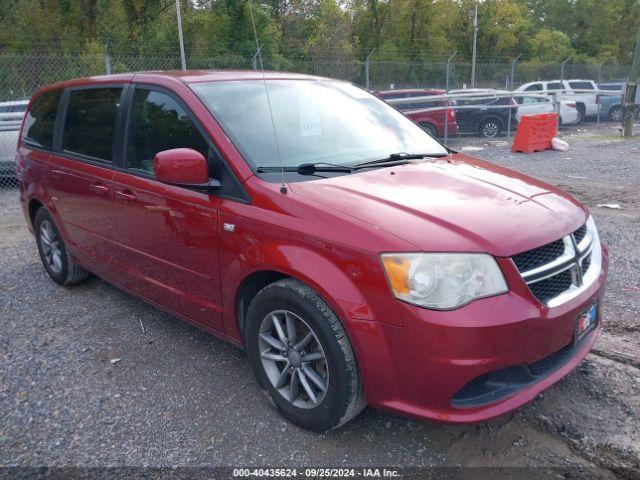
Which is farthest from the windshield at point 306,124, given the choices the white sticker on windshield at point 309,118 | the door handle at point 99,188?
the door handle at point 99,188

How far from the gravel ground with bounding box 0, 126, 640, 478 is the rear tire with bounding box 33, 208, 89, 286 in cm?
38

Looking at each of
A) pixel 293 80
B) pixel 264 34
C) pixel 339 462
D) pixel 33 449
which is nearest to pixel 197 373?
pixel 33 449

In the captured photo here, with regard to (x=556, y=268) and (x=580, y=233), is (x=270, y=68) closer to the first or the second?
(x=580, y=233)

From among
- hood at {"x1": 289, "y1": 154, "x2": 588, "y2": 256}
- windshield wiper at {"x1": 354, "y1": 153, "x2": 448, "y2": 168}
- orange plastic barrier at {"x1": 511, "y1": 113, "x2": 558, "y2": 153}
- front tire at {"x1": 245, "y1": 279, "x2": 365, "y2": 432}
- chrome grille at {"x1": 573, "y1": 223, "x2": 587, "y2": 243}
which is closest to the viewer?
hood at {"x1": 289, "y1": 154, "x2": 588, "y2": 256}

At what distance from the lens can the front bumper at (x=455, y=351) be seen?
231 centimetres

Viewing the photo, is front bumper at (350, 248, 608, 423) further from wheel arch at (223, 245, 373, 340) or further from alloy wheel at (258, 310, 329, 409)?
alloy wheel at (258, 310, 329, 409)

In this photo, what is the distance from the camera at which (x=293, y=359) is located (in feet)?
9.42

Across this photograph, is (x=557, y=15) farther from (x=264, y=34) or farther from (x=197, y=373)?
(x=197, y=373)

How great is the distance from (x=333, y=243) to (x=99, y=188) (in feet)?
7.25

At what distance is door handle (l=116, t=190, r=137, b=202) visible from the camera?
12.0 ft

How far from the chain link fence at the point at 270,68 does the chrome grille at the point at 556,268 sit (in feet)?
26.4

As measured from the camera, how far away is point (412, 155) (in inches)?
141

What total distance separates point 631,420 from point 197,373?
2.46m

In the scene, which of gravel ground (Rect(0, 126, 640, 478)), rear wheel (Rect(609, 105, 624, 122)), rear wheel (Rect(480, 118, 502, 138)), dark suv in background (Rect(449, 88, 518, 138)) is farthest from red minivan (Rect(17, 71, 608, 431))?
rear wheel (Rect(609, 105, 624, 122))
